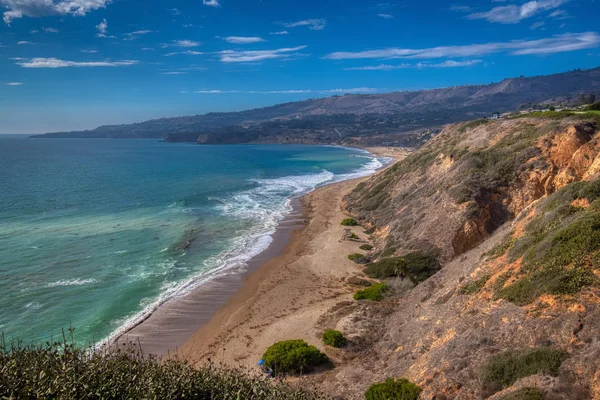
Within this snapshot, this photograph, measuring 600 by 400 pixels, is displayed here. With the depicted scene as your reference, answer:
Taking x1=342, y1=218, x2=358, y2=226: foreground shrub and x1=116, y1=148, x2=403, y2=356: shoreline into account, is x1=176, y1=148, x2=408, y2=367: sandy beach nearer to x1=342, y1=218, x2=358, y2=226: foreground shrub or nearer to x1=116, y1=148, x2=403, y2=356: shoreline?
x1=116, y1=148, x2=403, y2=356: shoreline

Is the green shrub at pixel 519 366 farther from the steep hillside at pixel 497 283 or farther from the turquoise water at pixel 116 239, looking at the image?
the turquoise water at pixel 116 239

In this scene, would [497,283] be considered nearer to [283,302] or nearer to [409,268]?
[409,268]

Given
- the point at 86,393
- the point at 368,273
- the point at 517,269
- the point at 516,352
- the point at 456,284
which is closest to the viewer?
the point at 86,393

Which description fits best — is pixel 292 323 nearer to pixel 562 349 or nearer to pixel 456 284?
pixel 456 284

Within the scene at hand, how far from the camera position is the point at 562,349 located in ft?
35.7

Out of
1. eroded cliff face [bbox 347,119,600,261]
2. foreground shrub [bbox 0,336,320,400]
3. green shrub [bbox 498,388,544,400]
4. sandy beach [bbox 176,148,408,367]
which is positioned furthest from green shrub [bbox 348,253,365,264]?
green shrub [bbox 498,388,544,400]

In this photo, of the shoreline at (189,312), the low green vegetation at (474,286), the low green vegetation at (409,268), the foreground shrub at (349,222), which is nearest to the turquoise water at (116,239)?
the shoreline at (189,312)

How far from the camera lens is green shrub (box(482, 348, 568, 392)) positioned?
10.5 m

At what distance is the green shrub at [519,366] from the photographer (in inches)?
414

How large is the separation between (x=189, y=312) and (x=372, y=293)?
34.5ft

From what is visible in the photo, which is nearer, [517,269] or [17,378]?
[17,378]

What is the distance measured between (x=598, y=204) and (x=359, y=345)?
36.8 ft

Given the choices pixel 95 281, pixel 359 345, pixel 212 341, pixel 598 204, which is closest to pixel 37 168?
pixel 95 281

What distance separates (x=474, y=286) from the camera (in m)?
16.4
